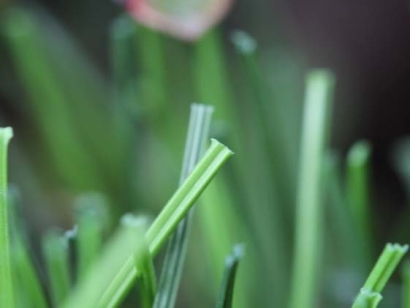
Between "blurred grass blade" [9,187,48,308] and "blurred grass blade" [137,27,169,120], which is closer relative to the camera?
"blurred grass blade" [9,187,48,308]

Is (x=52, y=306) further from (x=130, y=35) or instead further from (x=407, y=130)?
(x=407, y=130)

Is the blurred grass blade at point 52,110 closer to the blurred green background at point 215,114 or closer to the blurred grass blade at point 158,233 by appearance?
the blurred green background at point 215,114

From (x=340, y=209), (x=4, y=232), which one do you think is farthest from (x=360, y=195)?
(x=4, y=232)

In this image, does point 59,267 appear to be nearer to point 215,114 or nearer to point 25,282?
point 25,282

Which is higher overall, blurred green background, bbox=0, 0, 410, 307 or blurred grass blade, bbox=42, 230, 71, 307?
blurred green background, bbox=0, 0, 410, 307

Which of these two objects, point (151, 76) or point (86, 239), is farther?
point (151, 76)

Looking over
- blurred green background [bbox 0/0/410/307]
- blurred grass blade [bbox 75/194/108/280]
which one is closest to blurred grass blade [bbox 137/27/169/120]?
blurred green background [bbox 0/0/410/307]

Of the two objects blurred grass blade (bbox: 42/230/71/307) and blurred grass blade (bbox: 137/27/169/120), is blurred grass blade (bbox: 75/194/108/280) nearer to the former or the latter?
blurred grass blade (bbox: 42/230/71/307)

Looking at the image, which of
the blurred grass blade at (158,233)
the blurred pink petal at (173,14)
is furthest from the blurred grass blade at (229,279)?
the blurred pink petal at (173,14)
